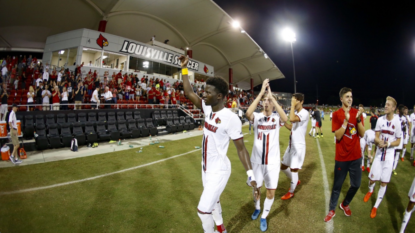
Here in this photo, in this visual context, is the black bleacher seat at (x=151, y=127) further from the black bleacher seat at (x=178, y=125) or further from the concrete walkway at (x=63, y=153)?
the concrete walkway at (x=63, y=153)

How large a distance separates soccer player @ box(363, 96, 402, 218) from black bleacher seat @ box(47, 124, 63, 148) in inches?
444

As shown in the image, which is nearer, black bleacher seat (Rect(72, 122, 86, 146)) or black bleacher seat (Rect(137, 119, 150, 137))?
black bleacher seat (Rect(72, 122, 86, 146))

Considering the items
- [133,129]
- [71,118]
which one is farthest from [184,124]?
[71,118]

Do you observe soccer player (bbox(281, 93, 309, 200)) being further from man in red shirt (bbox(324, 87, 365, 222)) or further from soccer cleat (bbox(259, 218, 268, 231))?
soccer cleat (bbox(259, 218, 268, 231))

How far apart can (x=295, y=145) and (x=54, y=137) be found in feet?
32.2

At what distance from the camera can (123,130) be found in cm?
1169

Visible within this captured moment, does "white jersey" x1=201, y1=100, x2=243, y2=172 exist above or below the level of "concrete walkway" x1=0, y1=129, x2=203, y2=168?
above

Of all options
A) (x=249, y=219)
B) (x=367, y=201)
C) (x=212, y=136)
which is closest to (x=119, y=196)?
(x=249, y=219)

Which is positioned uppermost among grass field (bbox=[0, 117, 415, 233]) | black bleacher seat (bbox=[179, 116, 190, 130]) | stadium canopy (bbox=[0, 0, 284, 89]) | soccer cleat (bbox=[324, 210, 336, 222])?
stadium canopy (bbox=[0, 0, 284, 89])

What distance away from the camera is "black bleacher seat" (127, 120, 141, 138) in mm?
11979

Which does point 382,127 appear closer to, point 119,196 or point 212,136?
point 212,136

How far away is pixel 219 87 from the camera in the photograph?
107 inches

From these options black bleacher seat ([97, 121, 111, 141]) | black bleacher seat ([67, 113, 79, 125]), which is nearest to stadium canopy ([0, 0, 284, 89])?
black bleacher seat ([67, 113, 79, 125])

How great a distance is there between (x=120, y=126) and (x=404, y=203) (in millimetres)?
12264
